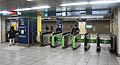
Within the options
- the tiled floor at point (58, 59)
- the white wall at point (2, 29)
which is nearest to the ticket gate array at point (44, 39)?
the tiled floor at point (58, 59)

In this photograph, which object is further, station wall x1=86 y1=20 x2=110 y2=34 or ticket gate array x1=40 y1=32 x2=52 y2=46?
station wall x1=86 y1=20 x2=110 y2=34

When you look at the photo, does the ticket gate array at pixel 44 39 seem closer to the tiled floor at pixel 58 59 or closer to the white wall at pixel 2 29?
the tiled floor at pixel 58 59

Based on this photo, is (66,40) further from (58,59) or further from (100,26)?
(100,26)

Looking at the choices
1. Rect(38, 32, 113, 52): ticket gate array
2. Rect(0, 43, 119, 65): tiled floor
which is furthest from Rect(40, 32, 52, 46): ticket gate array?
Rect(0, 43, 119, 65): tiled floor

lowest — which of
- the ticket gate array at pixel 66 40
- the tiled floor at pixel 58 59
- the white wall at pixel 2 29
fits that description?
the tiled floor at pixel 58 59

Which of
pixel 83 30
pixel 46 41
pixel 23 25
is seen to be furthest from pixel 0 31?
pixel 83 30

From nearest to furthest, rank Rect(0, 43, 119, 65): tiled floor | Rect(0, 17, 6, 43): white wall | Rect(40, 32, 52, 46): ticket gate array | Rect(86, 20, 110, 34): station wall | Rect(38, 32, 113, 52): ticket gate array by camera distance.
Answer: Rect(0, 43, 119, 65): tiled floor, Rect(38, 32, 113, 52): ticket gate array, Rect(40, 32, 52, 46): ticket gate array, Rect(0, 17, 6, 43): white wall, Rect(86, 20, 110, 34): station wall

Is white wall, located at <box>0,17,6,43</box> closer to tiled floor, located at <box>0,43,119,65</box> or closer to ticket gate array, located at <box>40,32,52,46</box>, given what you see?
ticket gate array, located at <box>40,32,52,46</box>

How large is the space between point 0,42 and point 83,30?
51.5ft

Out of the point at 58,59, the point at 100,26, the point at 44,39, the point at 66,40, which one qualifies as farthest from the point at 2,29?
the point at 100,26

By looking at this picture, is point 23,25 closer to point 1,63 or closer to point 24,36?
point 24,36

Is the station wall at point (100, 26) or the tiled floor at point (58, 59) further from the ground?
the station wall at point (100, 26)

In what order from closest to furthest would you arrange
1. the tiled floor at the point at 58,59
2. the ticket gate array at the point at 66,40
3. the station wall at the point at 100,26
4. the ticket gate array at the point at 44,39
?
the tiled floor at the point at 58,59, the ticket gate array at the point at 66,40, the ticket gate array at the point at 44,39, the station wall at the point at 100,26

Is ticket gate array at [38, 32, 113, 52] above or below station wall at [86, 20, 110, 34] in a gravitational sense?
below
